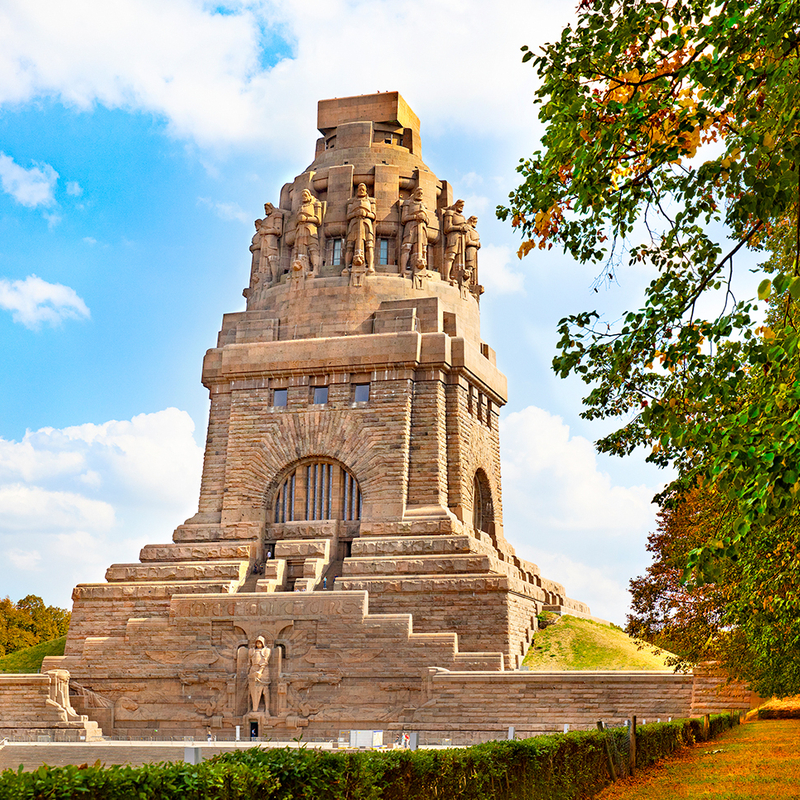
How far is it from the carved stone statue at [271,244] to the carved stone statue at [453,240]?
647 centimetres

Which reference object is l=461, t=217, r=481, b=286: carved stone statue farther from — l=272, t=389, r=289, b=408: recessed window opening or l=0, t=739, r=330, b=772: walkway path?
l=0, t=739, r=330, b=772: walkway path

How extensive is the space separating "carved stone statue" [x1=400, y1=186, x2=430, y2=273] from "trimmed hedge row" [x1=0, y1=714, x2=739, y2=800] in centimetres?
2450

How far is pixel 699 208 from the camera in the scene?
368 inches

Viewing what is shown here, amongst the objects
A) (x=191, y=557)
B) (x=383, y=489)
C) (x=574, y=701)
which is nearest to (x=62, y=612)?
(x=191, y=557)

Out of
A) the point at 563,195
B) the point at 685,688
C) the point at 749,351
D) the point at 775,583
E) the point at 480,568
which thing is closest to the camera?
the point at 749,351

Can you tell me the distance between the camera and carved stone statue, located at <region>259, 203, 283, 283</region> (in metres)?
38.0

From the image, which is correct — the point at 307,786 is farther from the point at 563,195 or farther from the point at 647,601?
the point at 647,601

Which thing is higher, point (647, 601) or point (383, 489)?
point (383, 489)

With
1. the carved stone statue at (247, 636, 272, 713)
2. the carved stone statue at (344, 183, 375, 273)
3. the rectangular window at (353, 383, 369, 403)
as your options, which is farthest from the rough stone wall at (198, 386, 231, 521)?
the carved stone statue at (247, 636, 272, 713)

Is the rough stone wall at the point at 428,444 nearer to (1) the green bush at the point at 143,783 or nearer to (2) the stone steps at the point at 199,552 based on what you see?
(2) the stone steps at the point at 199,552

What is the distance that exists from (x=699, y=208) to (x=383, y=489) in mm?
23633

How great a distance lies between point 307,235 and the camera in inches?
1452

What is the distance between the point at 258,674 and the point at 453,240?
18566 millimetres

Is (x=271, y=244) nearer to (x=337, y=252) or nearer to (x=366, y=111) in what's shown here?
(x=337, y=252)
